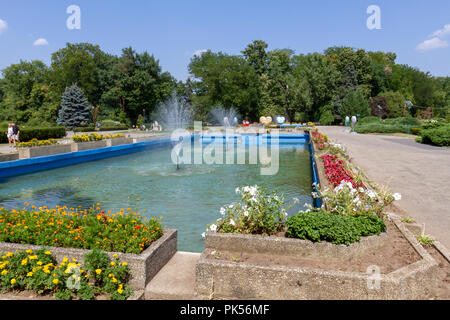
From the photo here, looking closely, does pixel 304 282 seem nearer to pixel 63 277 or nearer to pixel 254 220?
pixel 254 220

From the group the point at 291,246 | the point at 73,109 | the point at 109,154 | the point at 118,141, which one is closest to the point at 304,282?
the point at 291,246

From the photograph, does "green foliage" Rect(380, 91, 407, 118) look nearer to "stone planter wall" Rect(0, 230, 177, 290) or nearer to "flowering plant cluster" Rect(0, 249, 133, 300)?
"stone planter wall" Rect(0, 230, 177, 290)

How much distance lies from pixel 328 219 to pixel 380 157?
11.8 metres

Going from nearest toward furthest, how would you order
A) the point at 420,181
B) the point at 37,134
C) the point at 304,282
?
1. the point at 304,282
2. the point at 420,181
3. the point at 37,134

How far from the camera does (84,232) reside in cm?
430

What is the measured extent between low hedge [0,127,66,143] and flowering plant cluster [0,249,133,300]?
2266 centimetres

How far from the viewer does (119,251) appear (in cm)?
389

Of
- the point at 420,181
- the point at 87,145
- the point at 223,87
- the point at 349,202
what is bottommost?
the point at 420,181

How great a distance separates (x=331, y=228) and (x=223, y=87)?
47.6 metres

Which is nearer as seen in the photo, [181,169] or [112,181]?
[112,181]

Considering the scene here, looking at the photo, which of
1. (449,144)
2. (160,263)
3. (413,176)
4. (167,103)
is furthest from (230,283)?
(167,103)

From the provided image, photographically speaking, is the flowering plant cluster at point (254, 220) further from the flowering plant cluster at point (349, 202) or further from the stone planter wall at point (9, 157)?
the stone planter wall at point (9, 157)

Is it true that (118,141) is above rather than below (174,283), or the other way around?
above
